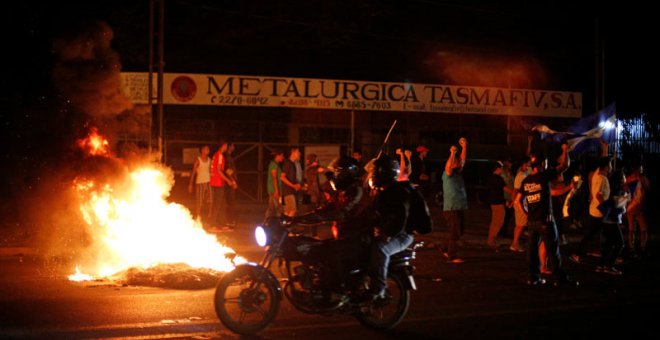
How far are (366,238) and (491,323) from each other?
5.63ft

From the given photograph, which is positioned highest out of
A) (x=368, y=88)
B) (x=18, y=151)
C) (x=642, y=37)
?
(x=642, y=37)

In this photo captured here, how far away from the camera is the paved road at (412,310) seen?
761 centimetres

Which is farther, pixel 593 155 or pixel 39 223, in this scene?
pixel 593 155

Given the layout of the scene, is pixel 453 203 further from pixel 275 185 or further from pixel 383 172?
pixel 383 172

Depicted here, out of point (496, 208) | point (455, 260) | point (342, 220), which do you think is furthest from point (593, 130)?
point (342, 220)

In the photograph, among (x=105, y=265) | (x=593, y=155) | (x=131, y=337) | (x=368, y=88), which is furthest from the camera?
(x=593, y=155)

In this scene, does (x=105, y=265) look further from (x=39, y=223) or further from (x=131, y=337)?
(x=131, y=337)

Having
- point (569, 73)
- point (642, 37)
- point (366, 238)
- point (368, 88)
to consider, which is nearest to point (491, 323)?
point (366, 238)

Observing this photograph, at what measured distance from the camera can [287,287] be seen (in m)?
7.57

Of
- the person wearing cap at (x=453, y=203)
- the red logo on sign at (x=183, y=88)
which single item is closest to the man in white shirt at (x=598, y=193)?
the person wearing cap at (x=453, y=203)

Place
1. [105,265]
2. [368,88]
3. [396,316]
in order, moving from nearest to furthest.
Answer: [396,316]
[105,265]
[368,88]

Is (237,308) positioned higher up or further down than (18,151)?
further down

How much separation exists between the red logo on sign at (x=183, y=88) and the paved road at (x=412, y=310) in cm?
876

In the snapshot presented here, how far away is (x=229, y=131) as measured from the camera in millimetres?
22219
